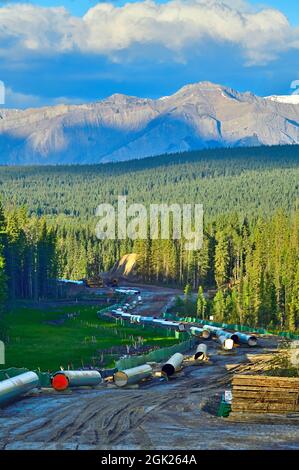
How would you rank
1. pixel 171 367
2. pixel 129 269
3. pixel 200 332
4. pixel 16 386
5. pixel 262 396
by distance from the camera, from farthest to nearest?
pixel 129 269
pixel 200 332
pixel 171 367
pixel 16 386
pixel 262 396

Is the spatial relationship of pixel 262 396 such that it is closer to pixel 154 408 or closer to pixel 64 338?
pixel 154 408

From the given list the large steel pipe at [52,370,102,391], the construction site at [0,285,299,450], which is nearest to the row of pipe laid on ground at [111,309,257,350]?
the construction site at [0,285,299,450]

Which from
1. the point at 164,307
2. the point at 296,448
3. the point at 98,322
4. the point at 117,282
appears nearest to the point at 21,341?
the point at 98,322

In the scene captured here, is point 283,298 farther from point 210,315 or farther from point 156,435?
point 156,435

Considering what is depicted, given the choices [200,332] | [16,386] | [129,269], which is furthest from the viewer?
[129,269]

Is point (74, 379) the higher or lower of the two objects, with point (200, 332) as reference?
higher

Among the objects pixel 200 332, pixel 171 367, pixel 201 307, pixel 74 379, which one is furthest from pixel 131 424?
pixel 201 307

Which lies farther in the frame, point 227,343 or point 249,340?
point 249,340
